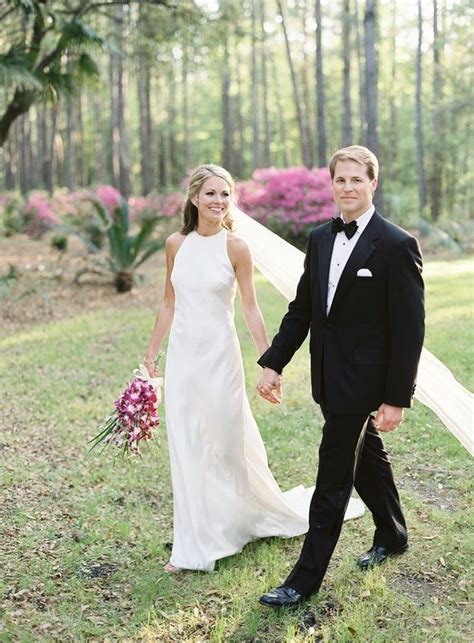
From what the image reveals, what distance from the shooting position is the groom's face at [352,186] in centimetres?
343

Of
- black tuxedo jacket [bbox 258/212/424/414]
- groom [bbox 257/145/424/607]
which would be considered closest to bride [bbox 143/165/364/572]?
groom [bbox 257/145/424/607]

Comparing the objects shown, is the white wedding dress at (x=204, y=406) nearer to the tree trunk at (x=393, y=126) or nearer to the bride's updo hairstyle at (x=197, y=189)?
the bride's updo hairstyle at (x=197, y=189)

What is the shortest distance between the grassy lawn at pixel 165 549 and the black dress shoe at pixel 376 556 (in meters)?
0.05

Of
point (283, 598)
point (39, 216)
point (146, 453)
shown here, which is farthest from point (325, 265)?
point (39, 216)

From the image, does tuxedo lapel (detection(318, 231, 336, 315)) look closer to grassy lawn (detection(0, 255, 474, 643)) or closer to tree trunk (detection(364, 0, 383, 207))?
grassy lawn (detection(0, 255, 474, 643))

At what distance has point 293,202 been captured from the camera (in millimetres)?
18141

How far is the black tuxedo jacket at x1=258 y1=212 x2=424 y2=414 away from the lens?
3.39 m

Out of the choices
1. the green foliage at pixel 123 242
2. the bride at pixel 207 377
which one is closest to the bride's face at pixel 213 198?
the bride at pixel 207 377

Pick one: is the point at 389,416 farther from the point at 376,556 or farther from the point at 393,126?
the point at 393,126

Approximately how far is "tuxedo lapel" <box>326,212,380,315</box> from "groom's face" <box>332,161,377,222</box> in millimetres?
113

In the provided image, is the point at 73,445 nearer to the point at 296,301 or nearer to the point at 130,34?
the point at 296,301

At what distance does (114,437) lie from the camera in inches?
172

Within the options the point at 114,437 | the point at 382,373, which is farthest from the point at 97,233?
the point at 382,373

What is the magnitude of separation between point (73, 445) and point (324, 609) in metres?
3.22
